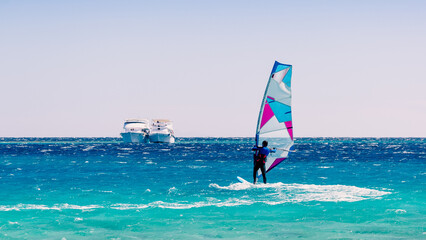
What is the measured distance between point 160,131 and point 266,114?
116213mm

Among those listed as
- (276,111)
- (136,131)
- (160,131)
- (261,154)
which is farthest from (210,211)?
(136,131)

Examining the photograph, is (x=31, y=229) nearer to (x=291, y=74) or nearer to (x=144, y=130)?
(x=291, y=74)

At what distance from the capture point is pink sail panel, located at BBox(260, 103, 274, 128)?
2333 cm

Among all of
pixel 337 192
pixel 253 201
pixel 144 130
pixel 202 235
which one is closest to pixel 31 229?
pixel 202 235

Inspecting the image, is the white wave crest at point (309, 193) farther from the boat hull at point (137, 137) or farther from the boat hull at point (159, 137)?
the boat hull at point (137, 137)

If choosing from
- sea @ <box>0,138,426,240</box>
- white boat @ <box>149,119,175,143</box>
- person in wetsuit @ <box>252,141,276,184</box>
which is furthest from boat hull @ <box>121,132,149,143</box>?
person in wetsuit @ <box>252,141,276,184</box>

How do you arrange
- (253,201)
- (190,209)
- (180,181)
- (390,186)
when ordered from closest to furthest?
1. (190,209)
2. (253,201)
3. (390,186)
4. (180,181)

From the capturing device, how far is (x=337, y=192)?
2409 centimetres

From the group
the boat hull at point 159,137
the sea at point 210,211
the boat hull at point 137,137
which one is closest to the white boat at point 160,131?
the boat hull at point 159,137

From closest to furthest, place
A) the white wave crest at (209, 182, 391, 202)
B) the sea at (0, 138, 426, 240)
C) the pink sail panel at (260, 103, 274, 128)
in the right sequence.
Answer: the sea at (0, 138, 426, 240) → the white wave crest at (209, 182, 391, 202) → the pink sail panel at (260, 103, 274, 128)

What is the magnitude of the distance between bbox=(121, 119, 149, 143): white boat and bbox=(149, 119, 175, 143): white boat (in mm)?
2662

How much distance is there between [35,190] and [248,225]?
14.3m

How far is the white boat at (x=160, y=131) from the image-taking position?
454ft

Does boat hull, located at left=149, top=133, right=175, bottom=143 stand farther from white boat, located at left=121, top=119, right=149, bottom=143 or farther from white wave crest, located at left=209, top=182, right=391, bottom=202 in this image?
white wave crest, located at left=209, top=182, right=391, bottom=202
